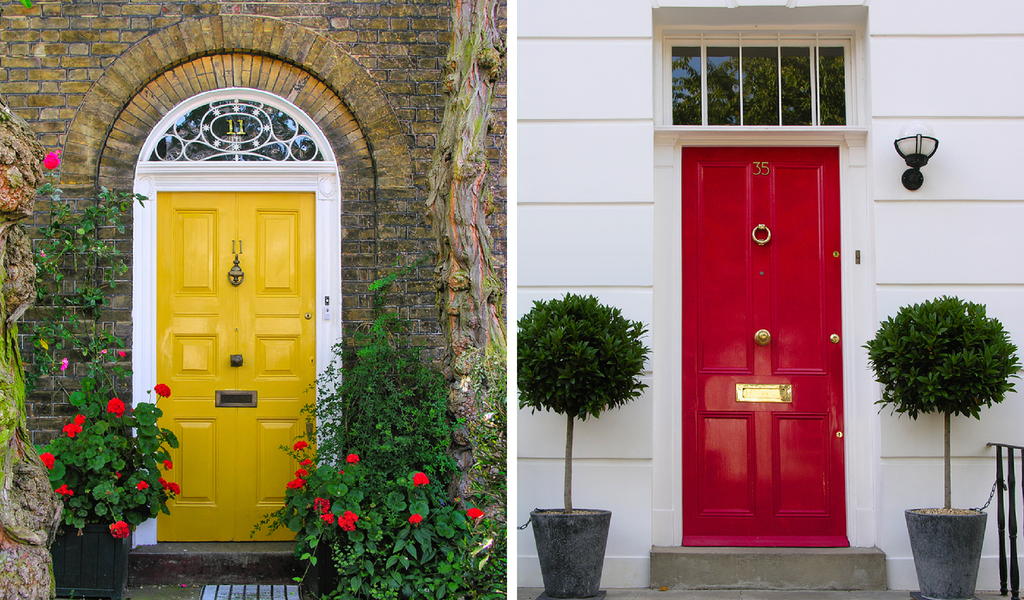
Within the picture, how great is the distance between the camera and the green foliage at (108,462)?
469 cm

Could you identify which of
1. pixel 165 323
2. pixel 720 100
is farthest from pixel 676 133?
pixel 165 323

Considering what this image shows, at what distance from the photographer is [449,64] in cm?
448

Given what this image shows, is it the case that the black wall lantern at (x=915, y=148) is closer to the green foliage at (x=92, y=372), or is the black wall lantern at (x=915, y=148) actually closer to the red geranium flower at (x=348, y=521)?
the red geranium flower at (x=348, y=521)

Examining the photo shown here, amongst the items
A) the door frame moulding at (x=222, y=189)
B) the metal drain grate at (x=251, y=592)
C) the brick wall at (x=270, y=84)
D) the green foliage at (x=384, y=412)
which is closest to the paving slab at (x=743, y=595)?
the green foliage at (x=384, y=412)

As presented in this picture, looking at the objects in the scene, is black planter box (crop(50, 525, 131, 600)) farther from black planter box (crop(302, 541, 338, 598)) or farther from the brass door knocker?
the brass door knocker

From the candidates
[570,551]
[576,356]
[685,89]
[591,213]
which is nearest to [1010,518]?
[570,551]

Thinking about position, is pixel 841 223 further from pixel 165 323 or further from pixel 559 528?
pixel 165 323

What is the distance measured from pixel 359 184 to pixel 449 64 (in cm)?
119

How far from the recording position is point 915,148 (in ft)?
15.1

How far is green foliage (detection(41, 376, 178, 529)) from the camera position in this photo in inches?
185

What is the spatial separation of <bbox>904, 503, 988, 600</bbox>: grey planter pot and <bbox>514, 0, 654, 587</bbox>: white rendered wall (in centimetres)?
136

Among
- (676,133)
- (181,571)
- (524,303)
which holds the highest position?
(676,133)

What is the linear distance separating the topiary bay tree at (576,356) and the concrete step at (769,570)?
1.00m

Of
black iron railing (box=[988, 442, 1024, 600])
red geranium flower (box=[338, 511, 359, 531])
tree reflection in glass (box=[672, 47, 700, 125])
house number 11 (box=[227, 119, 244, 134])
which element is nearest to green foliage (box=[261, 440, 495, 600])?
red geranium flower (box=[338, 511, 359, 531])
